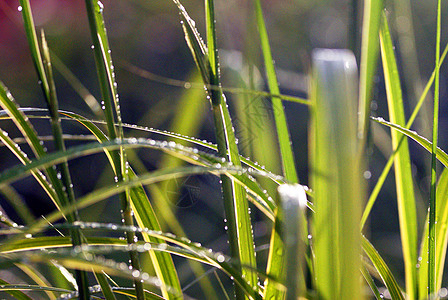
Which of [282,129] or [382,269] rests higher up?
[282,129]

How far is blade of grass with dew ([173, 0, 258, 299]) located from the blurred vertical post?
0.13 m

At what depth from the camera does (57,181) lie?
1.13 feet

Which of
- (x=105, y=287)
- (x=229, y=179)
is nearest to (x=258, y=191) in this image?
(x=229, y=179)

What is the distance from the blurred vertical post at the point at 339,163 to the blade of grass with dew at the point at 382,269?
0.15 metres

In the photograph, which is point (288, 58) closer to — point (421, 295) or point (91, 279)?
point (91, 279)

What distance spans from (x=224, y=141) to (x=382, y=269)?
0.54 ft

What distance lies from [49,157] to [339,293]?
17 centimetres

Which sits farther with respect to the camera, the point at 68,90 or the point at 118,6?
the point at 118,6

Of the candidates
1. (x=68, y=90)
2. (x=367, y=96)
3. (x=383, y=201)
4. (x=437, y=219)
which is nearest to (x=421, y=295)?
(x=437, y=219)

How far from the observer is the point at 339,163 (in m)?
0.23

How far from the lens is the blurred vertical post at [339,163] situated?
0.77 ft

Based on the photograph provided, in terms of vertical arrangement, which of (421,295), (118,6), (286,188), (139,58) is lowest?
(421,295)

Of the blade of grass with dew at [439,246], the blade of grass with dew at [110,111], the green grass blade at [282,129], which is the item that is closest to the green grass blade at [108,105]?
the blade of grass with dew at [110,111]

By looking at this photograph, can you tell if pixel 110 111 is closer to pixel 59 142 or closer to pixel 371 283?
pixel 59 142
